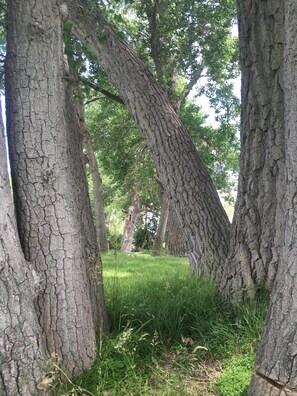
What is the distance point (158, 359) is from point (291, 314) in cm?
118

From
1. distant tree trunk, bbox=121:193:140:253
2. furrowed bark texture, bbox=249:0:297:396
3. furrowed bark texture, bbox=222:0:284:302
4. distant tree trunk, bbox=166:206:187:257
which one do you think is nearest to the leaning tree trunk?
furrowed bark texture, bbox=249:0:297:396

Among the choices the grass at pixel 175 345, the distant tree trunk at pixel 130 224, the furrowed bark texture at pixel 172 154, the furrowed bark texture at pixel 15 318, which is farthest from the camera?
the distant tree trunk at pixel 130 224

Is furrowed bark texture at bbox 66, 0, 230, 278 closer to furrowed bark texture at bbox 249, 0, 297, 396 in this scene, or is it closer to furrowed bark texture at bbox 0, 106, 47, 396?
furrowed bark texture at bbox 249, 0, 297, 396

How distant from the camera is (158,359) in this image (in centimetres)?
302

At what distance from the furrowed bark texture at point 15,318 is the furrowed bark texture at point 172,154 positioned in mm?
2251

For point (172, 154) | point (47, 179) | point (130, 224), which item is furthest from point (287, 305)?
point (130, 224)

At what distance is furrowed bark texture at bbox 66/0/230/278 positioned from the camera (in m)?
4.30

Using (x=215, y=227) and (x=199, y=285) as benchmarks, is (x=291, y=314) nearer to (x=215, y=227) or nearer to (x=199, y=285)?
(x=199, y=285)

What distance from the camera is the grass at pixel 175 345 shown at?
266 centimetres

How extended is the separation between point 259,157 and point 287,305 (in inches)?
69.0

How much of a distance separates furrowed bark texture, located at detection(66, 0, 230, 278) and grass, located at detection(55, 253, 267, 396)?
0.49 meters

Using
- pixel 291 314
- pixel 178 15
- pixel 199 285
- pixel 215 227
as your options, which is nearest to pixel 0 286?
pixel 291 314

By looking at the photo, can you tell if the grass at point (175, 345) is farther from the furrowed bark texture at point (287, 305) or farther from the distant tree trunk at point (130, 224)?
the distant tree trunk at point (130, 224)

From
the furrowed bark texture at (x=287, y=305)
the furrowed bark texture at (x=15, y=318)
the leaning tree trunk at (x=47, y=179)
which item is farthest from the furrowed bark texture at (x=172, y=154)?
the furrowed bark texture at (x=15, y=318)
